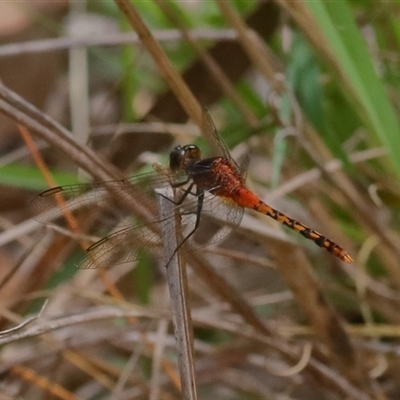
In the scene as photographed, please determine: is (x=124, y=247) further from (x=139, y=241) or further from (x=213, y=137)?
(x=213, y=137)

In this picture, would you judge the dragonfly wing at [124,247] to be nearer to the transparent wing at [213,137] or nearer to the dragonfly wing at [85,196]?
the dragonfly wing at [85,196]

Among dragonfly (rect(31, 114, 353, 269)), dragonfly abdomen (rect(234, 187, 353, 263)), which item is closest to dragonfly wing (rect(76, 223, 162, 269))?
dragonfly (rect(31, 114, 353, 269))

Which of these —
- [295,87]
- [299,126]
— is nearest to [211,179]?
[299,126]

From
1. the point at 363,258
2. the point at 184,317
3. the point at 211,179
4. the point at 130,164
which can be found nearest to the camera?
the point at 184,317

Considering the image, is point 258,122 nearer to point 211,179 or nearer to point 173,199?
point 211,179

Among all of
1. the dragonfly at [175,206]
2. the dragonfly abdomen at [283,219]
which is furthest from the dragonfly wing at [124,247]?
the dragonfly abdomen at [283,219]
